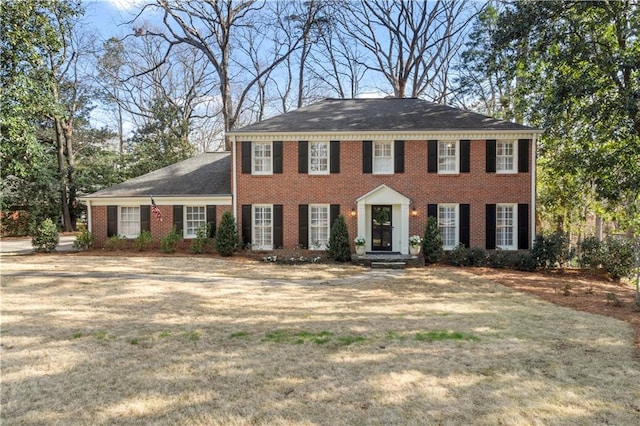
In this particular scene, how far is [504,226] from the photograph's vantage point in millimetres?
15617

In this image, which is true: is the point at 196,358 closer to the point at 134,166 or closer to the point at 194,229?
the point at 194,229

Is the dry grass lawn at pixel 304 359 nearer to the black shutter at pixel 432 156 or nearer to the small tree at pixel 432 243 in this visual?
the small tree at pixel 432 243

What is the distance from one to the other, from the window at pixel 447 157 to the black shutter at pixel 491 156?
1.31 metres

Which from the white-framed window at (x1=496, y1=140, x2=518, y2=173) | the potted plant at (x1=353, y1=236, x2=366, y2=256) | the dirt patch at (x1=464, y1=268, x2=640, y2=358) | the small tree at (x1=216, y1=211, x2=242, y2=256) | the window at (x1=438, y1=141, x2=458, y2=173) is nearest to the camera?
the dirt patch at (x1=464, y1=268, x2=640, y2=358)

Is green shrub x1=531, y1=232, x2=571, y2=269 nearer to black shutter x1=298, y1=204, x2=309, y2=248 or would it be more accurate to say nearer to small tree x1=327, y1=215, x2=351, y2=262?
small tree x1=327, y1=215, x2=351, y2=262

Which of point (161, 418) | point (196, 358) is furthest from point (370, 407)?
point (196, 358)

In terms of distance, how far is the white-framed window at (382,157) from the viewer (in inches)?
625

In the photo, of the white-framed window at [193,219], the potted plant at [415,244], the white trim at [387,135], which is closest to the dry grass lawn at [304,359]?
the potted plant at [415,244]

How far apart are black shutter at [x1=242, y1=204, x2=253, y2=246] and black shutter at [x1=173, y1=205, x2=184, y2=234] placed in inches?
119

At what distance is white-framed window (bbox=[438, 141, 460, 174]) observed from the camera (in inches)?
618

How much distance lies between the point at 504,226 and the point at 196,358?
14225 millimetres

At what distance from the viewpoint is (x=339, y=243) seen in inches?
576

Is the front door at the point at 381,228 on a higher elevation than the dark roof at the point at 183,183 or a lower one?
lower

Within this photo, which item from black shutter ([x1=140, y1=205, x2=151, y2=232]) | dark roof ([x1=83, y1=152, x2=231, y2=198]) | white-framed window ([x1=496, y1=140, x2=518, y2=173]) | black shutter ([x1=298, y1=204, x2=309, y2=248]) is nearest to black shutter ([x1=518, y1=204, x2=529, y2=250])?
white-framed window ([x1=496, y1=140, x2=518, y2=173])
